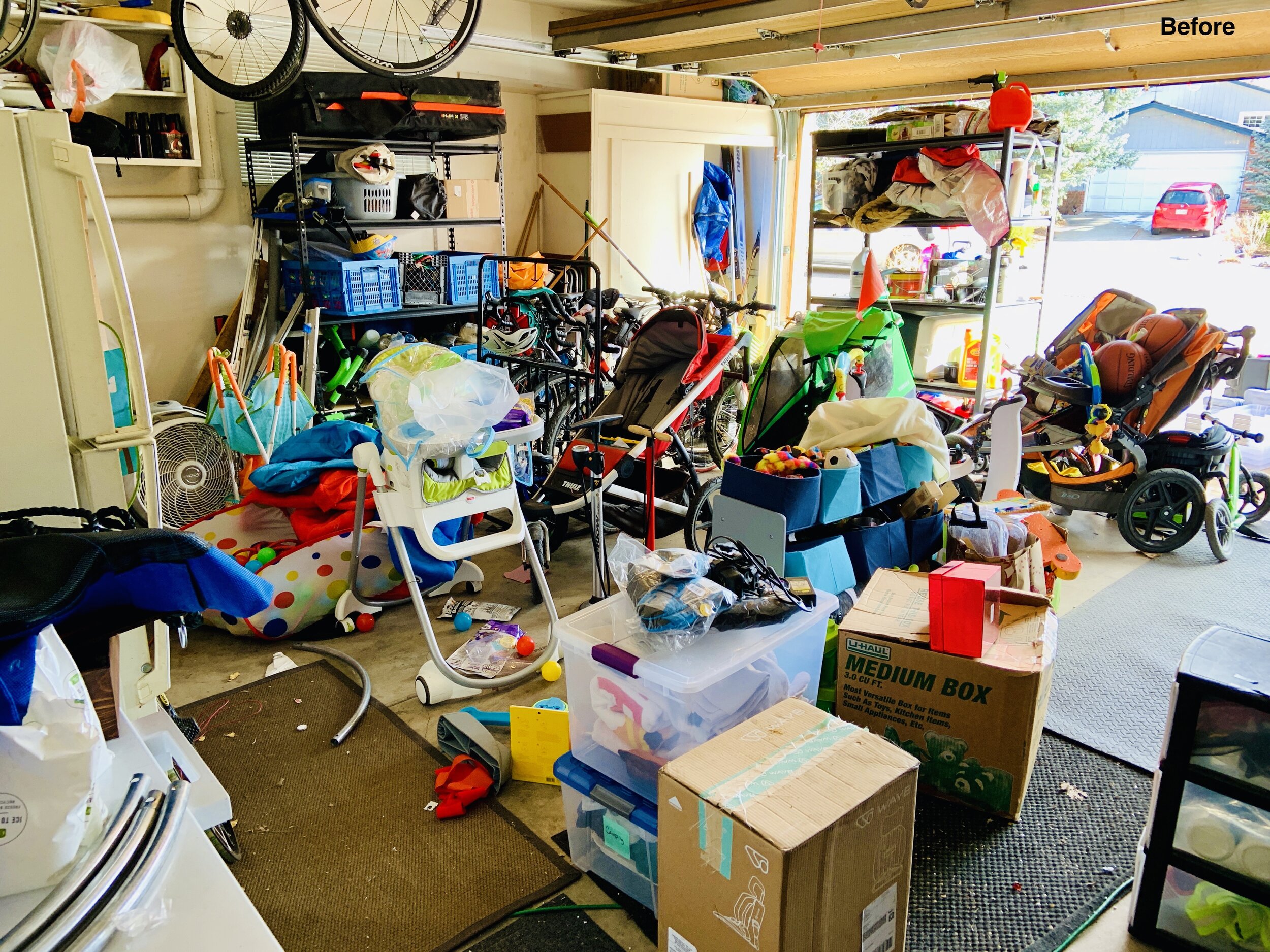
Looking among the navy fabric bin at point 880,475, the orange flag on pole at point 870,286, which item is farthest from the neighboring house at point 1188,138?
the navy fabric bin at point 880,475

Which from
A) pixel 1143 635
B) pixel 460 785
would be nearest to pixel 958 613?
pixel 460 785

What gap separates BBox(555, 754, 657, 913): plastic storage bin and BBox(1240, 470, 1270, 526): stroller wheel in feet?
11.4

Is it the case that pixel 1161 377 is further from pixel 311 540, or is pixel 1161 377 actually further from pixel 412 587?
pixel 311 540

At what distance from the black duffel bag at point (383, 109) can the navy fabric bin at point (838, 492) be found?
2757 mm

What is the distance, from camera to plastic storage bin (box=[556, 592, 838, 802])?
1.82 meters

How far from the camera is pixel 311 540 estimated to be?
10.7 feet

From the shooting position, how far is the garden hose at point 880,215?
209 inches

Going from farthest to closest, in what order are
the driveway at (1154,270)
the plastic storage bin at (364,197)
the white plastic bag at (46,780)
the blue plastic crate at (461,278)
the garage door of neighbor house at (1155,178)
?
the driveway at (1154,270)
the garage door of neighbor house at (1155,178)
the blue plastic crate at (461,278)
the plastic storage bin at (364,197)
the white plastic bag at (46,780)

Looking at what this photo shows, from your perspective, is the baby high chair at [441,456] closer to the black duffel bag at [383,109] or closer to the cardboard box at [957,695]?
the cardboard box at [957,695]

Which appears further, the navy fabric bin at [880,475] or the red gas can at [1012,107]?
the red gas can at [1012,107]

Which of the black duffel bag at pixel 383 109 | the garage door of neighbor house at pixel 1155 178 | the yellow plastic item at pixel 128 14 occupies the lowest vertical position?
the garage door of neighbor house at pixel 1155 178

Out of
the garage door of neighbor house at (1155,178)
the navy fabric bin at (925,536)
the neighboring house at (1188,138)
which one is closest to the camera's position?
the navy fabric bin at (925,536)

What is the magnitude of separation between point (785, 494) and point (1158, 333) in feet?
7.30

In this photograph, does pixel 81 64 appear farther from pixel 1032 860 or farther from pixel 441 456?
pixel 1032 860
